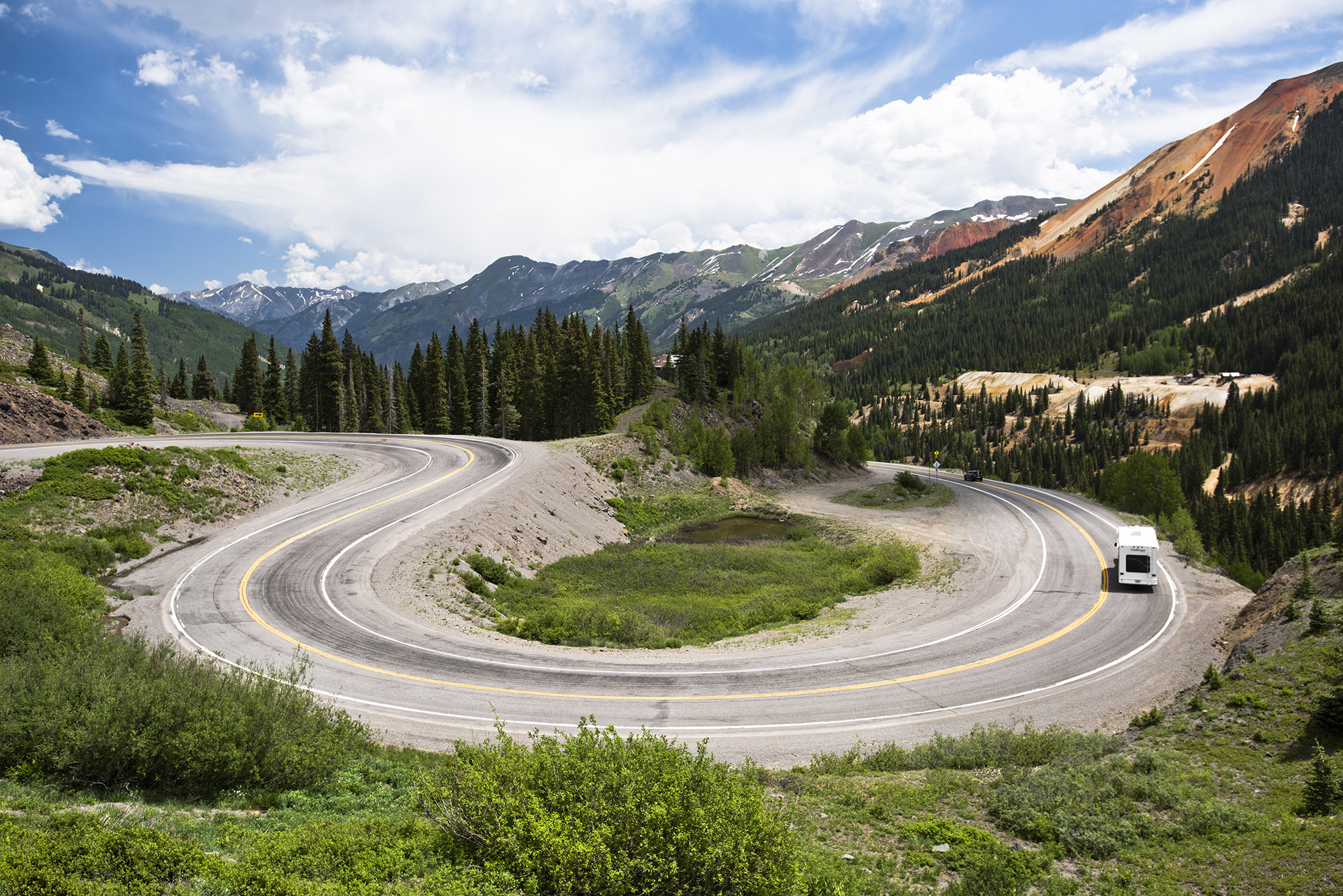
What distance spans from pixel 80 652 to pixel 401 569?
1530cm

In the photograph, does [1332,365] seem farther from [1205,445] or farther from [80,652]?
[80,652]

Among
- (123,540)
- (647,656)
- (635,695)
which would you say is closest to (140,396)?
(123,540)

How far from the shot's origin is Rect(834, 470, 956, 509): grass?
6638 centimetres

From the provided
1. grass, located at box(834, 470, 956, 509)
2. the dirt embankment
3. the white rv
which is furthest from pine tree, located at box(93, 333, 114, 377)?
the dirt embankment

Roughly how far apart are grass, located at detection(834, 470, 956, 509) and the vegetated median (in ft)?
63.4

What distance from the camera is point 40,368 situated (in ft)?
212

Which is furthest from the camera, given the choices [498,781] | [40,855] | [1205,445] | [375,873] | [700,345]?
[1205,445]

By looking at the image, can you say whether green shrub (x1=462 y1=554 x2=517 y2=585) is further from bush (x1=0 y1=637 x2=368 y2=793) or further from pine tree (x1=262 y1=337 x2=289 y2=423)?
pine tree (x1=262 y1=337 x2=289 y2=423)

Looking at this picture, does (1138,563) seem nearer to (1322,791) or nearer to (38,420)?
(1322,791)

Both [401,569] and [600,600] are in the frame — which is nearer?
[401,569]

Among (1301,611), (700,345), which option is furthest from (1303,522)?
(1301,611)

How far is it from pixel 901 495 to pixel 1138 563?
1540 inches

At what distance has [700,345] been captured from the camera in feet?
278

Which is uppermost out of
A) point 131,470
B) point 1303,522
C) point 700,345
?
point 700,345
